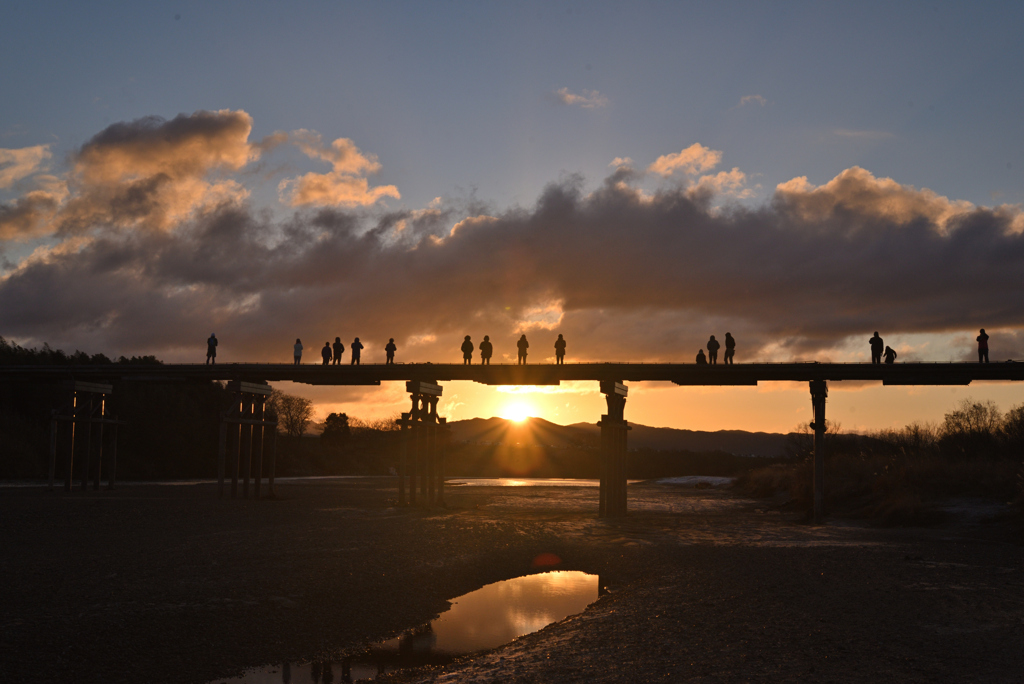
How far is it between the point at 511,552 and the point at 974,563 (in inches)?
463

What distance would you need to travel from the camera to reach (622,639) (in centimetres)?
1068

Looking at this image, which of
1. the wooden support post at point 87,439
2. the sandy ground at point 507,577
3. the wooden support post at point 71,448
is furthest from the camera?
the wooden support post at point 87,439

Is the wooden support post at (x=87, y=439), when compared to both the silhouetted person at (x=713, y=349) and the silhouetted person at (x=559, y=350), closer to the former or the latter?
the silhouetted person at (x=559, y=350)

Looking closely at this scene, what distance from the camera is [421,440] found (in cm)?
3328

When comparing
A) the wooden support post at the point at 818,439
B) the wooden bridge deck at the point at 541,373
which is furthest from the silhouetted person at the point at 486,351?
the wooden support post at the point at 818,439

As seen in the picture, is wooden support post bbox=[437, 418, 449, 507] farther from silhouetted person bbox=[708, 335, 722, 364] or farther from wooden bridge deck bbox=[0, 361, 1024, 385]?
silhouetted person bbox=[708, 335, 722, 364]

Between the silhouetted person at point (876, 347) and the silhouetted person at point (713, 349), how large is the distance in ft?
20.5

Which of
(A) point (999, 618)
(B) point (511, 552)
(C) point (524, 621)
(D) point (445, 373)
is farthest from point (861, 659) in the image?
(D) point (445, 373)

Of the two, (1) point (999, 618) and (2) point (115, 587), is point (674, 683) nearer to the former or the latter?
(1) point (999, 618)

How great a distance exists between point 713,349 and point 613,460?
7.19 m

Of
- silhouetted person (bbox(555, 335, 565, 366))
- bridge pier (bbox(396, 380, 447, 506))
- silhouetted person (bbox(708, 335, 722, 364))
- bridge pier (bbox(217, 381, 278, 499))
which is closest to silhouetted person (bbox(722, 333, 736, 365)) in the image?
silhouetted person (bbox(708, 335, 722, 364))

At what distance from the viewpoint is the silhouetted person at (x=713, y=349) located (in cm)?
3203

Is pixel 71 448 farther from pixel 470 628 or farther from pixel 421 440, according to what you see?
pixel 470 628

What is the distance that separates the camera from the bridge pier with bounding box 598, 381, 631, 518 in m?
29.5
